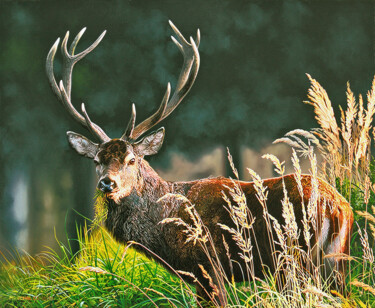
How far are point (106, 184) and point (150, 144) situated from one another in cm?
63

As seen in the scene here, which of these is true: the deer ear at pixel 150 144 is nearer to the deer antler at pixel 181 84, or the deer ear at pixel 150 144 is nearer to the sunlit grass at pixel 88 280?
the deer antler at pixel 181 84

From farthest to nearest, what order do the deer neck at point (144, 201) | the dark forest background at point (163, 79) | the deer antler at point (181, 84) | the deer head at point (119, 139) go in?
the dark forest background at point (163, 79)
the deer antler at point (181, 84)
the deer neck at point (144, 201)
the deer head at point (119, 139)

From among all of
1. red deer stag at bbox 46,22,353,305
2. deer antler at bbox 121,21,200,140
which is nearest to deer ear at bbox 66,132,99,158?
red deer stag at bbox 46,22,353,305

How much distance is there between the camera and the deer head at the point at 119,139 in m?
3.57

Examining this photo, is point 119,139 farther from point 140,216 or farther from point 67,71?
point 67,71

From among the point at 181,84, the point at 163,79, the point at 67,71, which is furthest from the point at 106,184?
the point at 163,79

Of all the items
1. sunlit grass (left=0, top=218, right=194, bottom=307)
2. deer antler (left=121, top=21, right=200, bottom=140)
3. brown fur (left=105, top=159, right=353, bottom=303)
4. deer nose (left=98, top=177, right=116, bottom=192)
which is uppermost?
deer antler (left=121, top=21, right=200, bottom=140)

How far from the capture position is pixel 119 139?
3.77 metres

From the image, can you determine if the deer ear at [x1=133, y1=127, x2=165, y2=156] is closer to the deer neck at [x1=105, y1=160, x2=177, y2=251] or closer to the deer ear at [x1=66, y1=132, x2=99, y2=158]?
the deer neck at [x1=105, y1=160, x2=177, y2=251]

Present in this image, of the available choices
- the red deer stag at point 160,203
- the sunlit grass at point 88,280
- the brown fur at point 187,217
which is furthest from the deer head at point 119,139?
the sunlit grass at point 88,280

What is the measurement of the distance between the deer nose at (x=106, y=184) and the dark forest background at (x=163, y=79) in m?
1.17

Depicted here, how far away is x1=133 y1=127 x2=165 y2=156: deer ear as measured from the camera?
12.7 feet

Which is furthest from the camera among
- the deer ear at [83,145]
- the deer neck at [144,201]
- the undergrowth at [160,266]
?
the deer ear at [83,145]

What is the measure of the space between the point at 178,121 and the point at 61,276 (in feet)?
5.83
